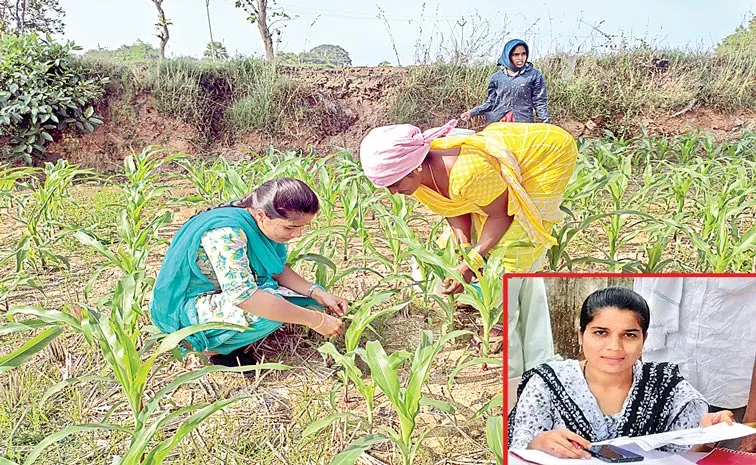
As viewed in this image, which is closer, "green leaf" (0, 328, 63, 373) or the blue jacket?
"green leaf" (0, 328, 63, 373)

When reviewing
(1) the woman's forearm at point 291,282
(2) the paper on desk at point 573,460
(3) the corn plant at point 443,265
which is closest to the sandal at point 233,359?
(1) the woman's forearm at point 291,282

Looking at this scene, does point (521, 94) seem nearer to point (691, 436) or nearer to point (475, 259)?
point (475, 259)

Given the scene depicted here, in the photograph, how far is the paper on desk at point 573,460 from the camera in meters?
0.76

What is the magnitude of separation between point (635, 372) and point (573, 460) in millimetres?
136

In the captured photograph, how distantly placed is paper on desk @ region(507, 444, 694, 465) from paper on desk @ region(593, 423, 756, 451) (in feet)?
0.03

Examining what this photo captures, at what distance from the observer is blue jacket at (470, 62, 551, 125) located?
480 centimetres

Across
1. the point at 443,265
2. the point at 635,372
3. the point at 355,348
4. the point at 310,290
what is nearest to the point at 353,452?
the point at 355,348

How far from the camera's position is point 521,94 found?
4828 mm

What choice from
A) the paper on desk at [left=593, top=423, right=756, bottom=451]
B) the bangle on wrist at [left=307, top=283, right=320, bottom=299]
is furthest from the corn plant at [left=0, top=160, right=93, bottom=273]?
the paper on desk at [left=593, top=423, right=756, bottom=451]

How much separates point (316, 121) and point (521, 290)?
776cm

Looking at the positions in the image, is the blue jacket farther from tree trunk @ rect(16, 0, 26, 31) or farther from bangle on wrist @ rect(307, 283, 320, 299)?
tree trunk @ rect(16, 0, 26, 31)

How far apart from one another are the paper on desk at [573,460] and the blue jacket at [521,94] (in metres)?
4.15

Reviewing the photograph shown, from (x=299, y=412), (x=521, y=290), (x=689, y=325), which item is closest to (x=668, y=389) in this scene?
(x=689, y=325)

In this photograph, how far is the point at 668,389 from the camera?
772mm
